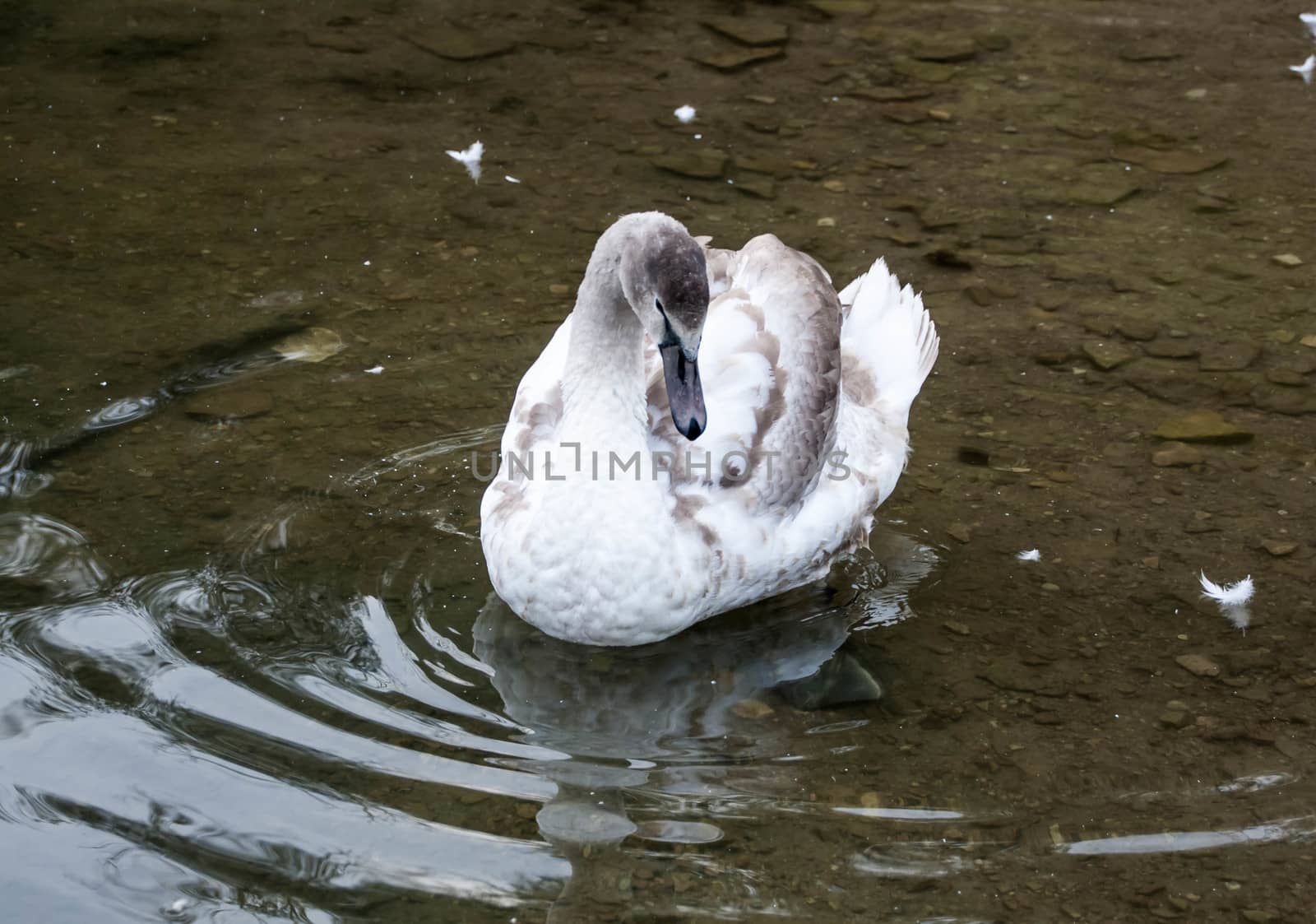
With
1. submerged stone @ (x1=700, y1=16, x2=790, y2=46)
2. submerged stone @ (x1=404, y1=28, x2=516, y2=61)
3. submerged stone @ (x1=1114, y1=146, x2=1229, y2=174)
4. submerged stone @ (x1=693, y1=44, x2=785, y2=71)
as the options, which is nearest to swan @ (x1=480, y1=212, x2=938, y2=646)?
submerged stone @ (x1=1114, y1=146, x2=1229, y2=174)

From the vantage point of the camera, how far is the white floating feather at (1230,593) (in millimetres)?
5332

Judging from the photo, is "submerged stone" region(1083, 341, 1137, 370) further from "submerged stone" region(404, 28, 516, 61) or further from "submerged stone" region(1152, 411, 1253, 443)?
"submerged stone" region(404, 28, 516, 61)

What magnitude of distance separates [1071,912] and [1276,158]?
19.1 ft

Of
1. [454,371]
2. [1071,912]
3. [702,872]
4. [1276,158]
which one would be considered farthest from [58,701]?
[1276,158]

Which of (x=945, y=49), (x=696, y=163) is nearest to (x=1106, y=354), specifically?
(x=696, y=163)

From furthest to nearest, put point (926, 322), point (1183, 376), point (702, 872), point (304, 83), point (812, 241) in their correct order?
point (304, 83), point (812, 241), point (1183, 376), point (926, 322), point (702, 872)

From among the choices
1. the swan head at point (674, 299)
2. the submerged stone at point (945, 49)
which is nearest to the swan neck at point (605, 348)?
the swan head at point (674, 299)

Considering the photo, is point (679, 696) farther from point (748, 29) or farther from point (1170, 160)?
point (748, 29)

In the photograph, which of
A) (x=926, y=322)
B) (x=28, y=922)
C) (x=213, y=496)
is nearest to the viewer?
(x=28, y=922)

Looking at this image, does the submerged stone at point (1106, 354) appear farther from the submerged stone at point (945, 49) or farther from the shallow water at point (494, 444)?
the submerged stone at point (945, 49)

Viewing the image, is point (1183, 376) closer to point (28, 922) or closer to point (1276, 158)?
point (1276, 158)

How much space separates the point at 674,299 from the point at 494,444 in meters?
1.69

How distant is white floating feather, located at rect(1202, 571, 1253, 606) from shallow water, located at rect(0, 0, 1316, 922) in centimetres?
4

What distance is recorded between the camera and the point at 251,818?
411cm
